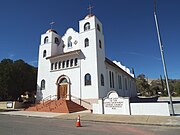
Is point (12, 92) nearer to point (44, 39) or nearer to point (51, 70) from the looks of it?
point (51, 70)

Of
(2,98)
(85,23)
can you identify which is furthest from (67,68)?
(2,98)

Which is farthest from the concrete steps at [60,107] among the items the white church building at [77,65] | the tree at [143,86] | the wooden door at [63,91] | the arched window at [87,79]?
the tree at [143,86]

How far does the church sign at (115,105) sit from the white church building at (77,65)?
478cm

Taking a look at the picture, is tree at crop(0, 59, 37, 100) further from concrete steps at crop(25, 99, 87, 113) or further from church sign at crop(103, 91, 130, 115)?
church sign at crop(103, 91, 130, 115)

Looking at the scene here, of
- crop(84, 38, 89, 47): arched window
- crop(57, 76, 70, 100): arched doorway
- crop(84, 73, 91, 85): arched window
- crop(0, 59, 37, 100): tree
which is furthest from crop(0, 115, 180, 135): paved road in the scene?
crop(0, 59, 37, 100): tree

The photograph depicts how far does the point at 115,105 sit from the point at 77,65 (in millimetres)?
9985

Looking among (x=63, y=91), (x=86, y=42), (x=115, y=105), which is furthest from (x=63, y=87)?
(x=115, y=105)

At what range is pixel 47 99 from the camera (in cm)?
2481

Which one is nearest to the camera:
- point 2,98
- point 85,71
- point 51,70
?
point 85,71

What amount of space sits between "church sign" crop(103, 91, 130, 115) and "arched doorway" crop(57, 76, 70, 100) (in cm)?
860

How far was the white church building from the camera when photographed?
21.6m

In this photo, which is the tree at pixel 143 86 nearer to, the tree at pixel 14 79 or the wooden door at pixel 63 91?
the tree at pixel 14 79

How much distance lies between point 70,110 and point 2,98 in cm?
2124

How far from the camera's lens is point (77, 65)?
2314 centimetres
